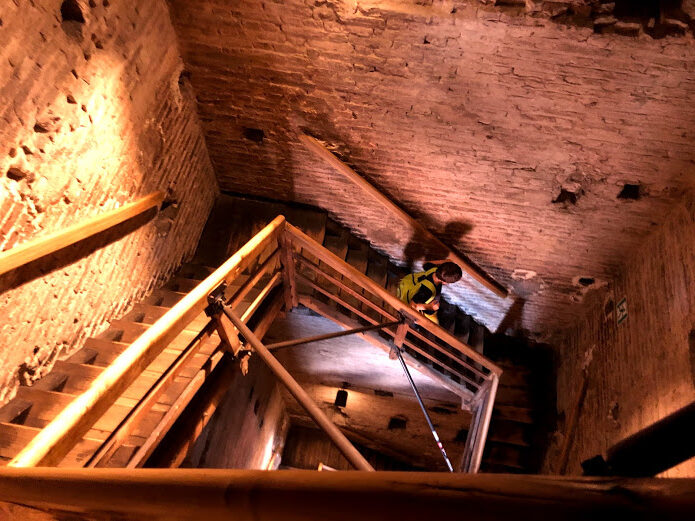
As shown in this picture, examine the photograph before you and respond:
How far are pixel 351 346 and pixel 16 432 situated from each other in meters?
4.18

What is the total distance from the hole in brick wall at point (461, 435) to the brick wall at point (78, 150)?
5.73 metres

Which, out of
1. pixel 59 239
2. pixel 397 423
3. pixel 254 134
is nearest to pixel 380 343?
pixel 254 134

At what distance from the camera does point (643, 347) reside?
4.46m

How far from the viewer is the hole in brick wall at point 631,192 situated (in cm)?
473

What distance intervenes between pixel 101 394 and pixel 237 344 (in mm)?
1763

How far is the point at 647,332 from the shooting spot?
14.7 feet

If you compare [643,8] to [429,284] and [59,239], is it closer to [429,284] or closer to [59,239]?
[429,284]

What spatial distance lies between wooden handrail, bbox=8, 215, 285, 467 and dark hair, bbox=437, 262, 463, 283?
3571 millimetres

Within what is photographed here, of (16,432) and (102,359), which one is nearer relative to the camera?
(16,432)

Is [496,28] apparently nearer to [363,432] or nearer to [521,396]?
[521,396]

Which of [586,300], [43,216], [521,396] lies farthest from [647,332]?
[43,216]

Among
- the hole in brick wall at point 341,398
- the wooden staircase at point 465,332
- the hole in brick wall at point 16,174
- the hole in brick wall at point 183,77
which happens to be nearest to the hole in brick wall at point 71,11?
the hole in brick wall at point 16,174

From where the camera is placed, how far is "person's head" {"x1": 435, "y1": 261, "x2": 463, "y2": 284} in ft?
17.6

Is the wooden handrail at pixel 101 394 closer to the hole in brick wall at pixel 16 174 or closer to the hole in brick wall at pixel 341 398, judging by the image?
the hole in brick wall at pixel 16 174
